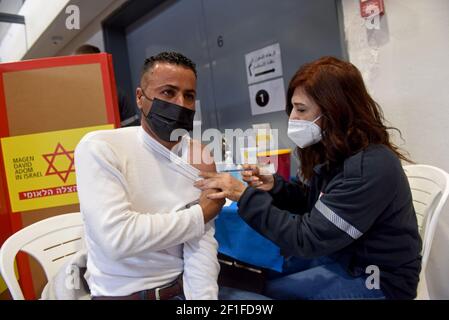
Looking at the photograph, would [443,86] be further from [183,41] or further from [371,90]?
[183,41]

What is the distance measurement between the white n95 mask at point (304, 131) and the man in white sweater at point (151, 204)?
334mm

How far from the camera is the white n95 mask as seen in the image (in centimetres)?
99

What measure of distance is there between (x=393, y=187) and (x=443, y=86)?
2.74 feet

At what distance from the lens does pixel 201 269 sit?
0.85 m

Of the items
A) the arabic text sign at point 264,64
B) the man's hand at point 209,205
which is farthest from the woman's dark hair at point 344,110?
the arabic text sign at point 264,64

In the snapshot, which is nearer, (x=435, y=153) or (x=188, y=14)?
(x=435, y=153)

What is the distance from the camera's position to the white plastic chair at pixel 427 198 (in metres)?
0.96

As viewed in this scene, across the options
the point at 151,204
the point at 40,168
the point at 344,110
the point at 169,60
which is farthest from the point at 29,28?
the point at 344,110

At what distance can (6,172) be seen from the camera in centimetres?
136

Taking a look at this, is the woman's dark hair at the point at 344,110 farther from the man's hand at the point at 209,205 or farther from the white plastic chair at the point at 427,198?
→ the man's hand at the point at 209,205

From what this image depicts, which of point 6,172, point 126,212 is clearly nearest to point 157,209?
point 126,212

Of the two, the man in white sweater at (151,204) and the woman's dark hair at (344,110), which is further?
the woman's dark hair at (344,110)

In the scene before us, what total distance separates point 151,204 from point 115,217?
156 millimetres

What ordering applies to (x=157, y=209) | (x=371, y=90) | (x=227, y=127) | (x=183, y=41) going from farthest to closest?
(x=183, y=41)
(x=227, y=127)
(x=371, y=90)
(x=157, y=209)
